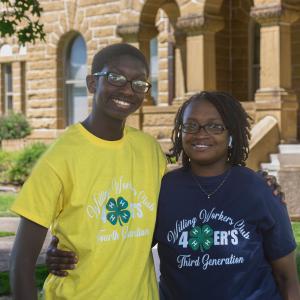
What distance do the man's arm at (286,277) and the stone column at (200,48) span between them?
11.5 meters

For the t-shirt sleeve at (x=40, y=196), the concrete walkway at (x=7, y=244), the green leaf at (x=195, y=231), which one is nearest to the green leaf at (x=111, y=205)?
the t-shirt sleeve at (x=40, y=196)

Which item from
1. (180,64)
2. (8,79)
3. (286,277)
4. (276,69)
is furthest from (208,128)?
(8,79)

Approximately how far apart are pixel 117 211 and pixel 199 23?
11806 millimetres

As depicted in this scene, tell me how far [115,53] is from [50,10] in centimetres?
1895

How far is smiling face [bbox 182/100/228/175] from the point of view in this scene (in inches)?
116

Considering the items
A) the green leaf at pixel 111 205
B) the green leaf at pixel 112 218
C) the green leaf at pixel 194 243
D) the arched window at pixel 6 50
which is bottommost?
the green leaf at pixel 194 243

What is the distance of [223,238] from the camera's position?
2.80m

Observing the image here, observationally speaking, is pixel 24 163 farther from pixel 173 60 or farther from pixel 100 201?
pixel 100 201

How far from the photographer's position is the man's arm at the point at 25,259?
261 centimetres

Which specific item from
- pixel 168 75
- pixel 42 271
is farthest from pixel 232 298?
pixel 168 75

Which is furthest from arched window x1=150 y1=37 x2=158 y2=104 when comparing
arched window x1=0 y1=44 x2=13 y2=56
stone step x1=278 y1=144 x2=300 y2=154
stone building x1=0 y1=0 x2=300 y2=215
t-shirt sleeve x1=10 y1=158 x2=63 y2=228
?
t-shirt sleeve x1=10 y1=158 x2=63 y2=228

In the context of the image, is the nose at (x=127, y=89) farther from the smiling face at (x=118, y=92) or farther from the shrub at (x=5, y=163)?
the shrub at (x=5, y=163)

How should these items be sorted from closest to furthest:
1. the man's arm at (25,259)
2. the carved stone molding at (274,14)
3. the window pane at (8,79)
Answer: the man's arm at (25,259), the carved stone molding at (274,14), the window pane at (8,79)

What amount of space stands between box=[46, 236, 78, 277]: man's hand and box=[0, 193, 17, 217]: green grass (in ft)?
31.6
